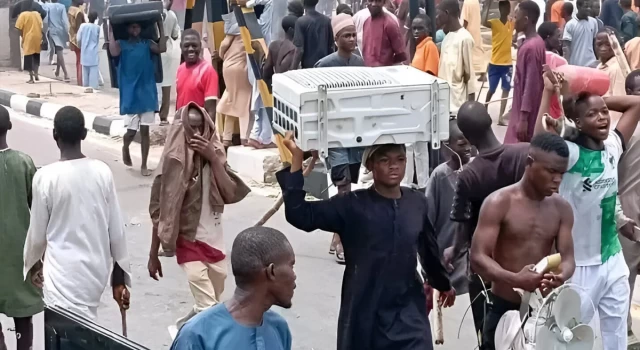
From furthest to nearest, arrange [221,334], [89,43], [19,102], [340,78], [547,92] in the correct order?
[89,43], [19,102], [547,92], [340,78], [221,334]

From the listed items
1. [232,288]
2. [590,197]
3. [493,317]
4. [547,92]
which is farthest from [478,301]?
[232,288]

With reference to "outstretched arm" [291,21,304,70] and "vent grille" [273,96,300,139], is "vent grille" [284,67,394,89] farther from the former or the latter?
"outstretched arm" [291,21,304,70]

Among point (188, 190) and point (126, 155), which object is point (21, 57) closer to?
point (126, 155)

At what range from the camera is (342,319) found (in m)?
4.37

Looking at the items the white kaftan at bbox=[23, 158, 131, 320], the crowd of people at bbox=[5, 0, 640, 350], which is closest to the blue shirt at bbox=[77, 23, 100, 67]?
the crowd of people at bbox=[5, 0, 640, 350]

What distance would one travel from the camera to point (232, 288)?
23.8 ft

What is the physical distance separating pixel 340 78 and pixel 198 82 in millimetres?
4229

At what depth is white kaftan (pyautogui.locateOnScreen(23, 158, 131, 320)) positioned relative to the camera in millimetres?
4887

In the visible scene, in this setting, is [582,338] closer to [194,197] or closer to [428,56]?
[194,197]

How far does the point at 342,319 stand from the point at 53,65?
18.5m

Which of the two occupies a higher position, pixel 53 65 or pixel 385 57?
pixel 385 57

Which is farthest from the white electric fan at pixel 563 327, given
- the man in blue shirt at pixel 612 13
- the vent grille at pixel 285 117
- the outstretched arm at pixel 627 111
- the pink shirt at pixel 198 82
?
the man in blue shirt at pixel 612 13

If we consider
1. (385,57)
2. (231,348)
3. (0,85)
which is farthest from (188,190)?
(0,85)

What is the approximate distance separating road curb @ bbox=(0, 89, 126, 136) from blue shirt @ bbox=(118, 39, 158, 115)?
2256 millimetres
